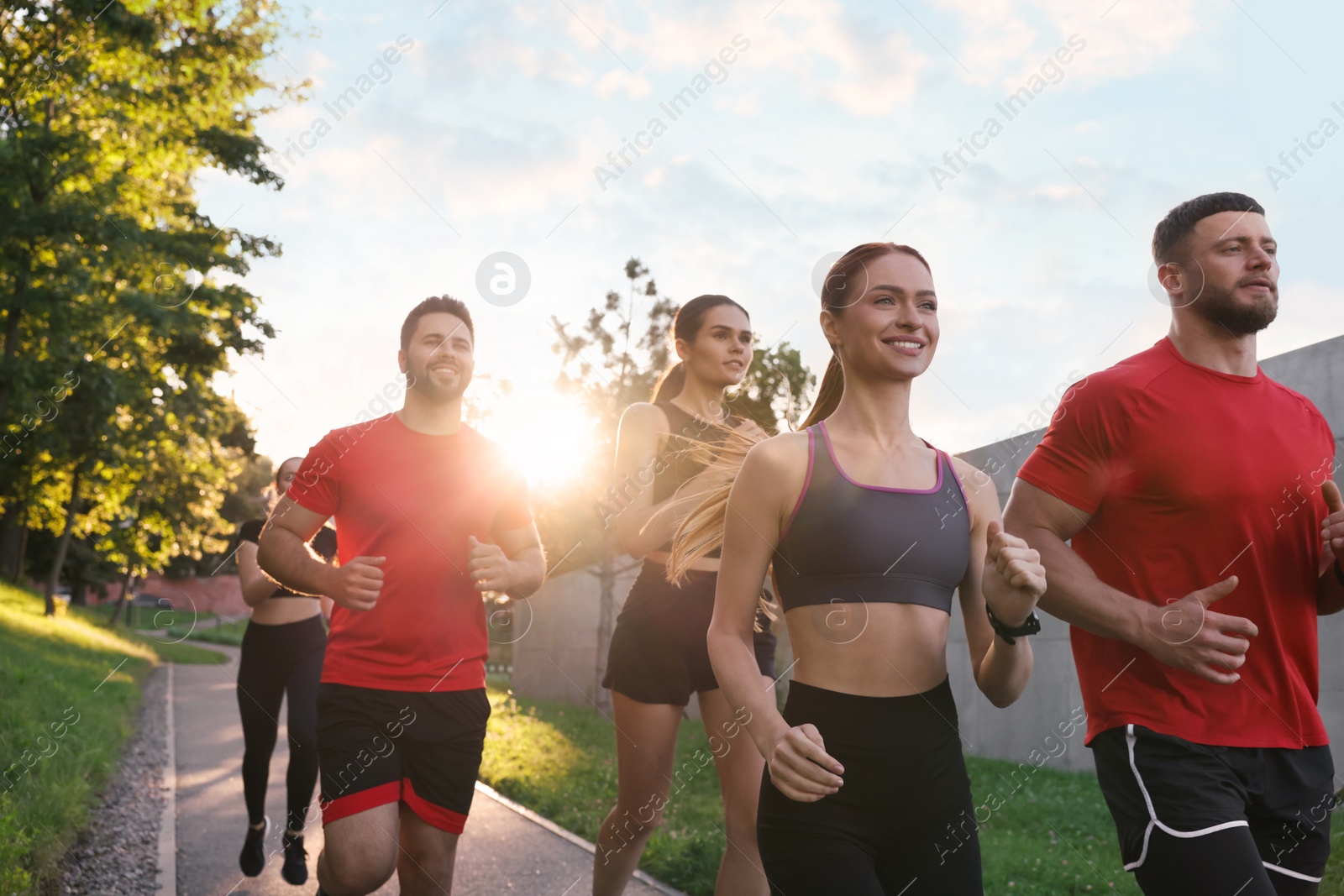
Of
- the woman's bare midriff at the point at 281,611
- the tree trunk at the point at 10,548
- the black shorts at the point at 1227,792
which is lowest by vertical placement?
the tree trunk at the point at 10,548

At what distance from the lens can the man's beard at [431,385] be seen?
412 centimetres

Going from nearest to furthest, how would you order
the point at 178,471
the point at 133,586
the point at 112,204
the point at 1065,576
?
the point at 1065,576, the point at 112,204, the point at 178,471, the point at 133,586

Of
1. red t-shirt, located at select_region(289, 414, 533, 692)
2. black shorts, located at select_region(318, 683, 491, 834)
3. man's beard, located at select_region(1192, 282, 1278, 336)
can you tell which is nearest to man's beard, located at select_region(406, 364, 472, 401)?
red t-shirt, located at select_region(289, 414, 533, 692)

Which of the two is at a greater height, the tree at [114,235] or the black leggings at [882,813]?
the tree at [114,235]

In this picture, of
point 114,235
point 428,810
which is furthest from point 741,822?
point 114,235

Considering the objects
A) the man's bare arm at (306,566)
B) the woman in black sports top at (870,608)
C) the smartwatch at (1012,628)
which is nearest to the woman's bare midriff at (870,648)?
the woman in black sports top at (870,608)

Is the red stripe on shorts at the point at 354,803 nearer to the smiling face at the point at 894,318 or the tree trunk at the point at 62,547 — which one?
the smiling face at the point at 894,318

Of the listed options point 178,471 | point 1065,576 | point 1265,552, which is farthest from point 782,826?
point 178,471

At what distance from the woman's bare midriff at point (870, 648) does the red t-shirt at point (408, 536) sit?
149 centimetres

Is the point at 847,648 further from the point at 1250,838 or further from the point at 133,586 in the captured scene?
the point at 133,586

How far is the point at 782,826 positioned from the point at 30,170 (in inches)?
770

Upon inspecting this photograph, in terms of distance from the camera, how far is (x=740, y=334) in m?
4.49

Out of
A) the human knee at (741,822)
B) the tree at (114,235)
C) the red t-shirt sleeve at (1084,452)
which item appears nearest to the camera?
the red t-shirt sleeve at (1084,452)

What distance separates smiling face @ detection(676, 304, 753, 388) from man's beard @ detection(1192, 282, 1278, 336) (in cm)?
183
